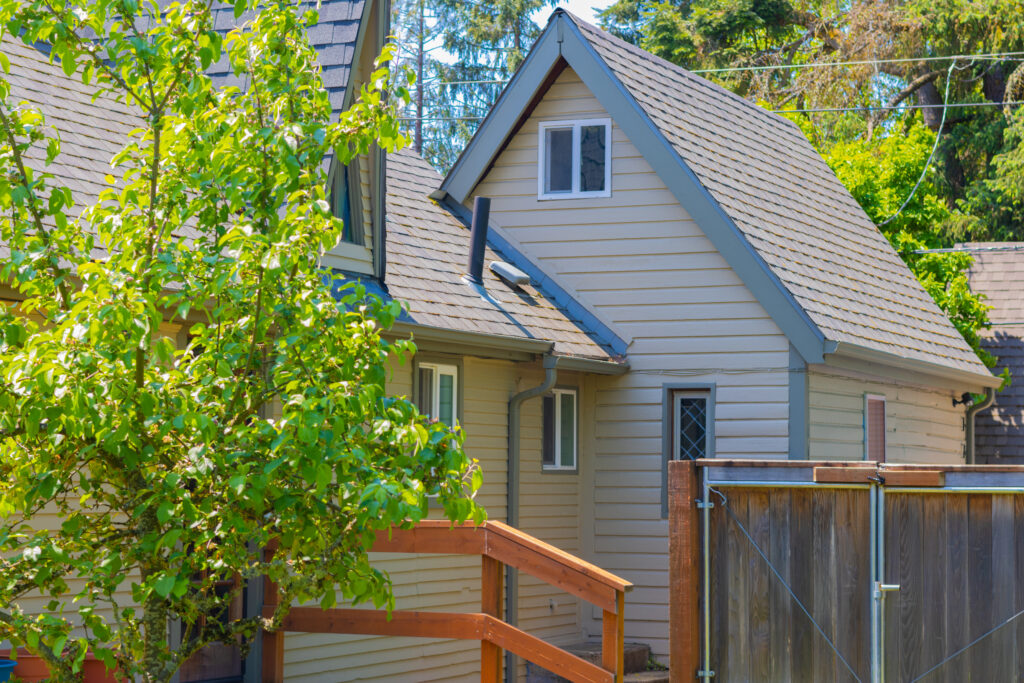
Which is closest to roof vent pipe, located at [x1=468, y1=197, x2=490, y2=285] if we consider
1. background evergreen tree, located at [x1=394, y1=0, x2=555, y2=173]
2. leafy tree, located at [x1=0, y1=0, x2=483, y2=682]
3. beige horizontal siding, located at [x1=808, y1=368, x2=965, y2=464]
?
beige horizontal siding, located at [x1=808, y1=368, x2=965, y2=464]

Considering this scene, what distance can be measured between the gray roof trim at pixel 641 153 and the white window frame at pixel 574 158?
0.90 feet

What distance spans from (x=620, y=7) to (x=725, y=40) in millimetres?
5121

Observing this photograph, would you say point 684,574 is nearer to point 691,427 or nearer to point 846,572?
point 846,572

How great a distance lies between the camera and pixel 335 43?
10742 mm

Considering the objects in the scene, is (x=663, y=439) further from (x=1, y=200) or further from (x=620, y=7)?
(x=620, y=7)

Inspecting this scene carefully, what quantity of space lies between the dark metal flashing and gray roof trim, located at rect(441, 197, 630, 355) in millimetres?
1845

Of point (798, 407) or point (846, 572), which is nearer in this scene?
point (846, 572)

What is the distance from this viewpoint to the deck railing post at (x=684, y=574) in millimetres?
8586

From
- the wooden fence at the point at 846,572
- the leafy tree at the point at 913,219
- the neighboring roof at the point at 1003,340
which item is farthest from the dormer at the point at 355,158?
the neighboring roof at the point at 1003,340

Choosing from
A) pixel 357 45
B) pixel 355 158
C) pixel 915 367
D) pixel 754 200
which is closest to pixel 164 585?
pixel 355 158

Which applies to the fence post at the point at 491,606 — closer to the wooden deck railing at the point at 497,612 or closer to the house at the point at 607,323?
the wooden deck railing at the point at 497,612

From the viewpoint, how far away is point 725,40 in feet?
125

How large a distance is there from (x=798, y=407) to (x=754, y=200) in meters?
2.87

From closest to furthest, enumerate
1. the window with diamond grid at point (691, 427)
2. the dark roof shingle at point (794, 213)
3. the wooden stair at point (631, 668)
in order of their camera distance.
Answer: the wooden stair at point (631, 668) < the window with diamond grid at point (691, 427) < the dark roof shingle at point (794, 213)
